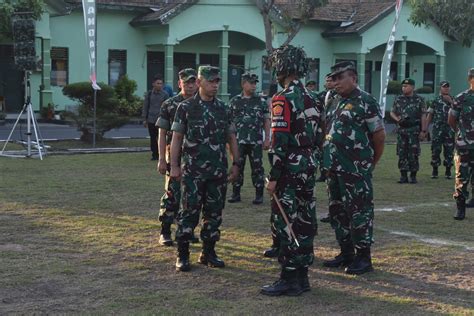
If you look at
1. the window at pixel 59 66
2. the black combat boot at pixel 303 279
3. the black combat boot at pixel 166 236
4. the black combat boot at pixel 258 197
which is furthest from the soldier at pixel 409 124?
the window at pixel 59 66

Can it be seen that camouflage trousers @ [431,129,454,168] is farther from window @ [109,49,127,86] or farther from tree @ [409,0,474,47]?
window @ [109,49,127,86]

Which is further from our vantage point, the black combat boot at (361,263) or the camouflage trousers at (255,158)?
the camouflage trousers at (255,158)

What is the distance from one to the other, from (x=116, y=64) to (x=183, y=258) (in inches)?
927

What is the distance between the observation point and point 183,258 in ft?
21.3

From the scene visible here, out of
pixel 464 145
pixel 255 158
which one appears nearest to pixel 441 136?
pixel 464 145

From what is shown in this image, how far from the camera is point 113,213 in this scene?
9.26 m

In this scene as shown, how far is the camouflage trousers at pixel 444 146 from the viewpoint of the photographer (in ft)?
44.9

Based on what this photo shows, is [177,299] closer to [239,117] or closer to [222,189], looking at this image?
[222,189]

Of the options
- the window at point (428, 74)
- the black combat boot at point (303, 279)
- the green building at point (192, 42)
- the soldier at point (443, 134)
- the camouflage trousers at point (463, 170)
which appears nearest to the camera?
the black combat boot at point (303, 279)

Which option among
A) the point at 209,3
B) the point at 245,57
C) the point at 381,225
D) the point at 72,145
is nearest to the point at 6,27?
the point at 72,145

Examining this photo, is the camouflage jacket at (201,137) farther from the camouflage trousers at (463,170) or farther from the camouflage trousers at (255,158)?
the camouflage trousers at (463,170)

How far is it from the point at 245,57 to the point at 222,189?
88.0 feet

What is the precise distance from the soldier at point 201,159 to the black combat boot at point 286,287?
94cm

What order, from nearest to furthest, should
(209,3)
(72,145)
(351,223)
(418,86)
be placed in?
(351,223) → (72,145) → (209,3) → (418,86)
